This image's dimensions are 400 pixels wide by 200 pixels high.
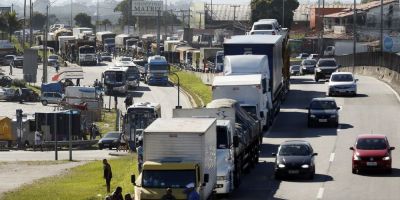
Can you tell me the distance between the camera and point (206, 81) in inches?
4161

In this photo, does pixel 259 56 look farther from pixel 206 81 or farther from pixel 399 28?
pixel 399 28

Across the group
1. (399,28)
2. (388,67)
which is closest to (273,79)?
(388,67)

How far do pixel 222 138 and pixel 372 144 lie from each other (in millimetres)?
7239

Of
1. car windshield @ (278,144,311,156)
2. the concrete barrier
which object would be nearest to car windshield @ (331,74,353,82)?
the concrete barrier

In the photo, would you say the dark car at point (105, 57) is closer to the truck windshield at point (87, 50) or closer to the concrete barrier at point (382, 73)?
the truck windshield at point (87, 50)

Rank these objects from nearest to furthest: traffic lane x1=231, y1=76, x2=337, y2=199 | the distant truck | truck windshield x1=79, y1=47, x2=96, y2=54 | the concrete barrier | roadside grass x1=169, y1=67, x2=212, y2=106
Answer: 1. traffic lane x1=231, y1=76, x2=337, y2=199
2. the concrete barrier
3. roadside grass x1=169, y1=67, x2=212, y2=106
4. truck windshield x1=79, y1=47, x2=96, y2=54
5. the distant truck

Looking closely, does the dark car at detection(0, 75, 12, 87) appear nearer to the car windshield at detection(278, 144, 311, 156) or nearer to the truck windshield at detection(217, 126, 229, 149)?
the car windshield at detection(278, 144, 311, 156)

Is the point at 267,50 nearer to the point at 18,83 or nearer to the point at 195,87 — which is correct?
the point at 195,87

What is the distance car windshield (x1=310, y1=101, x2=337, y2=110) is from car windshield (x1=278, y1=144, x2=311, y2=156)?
16.5 m

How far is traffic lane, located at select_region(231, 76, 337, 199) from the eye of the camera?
36.9 m

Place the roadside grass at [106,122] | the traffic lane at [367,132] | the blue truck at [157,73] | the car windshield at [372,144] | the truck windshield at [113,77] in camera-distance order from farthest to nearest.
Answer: the blue truck at [157,73] < the truck windshield at [113,77] < the roadside grass at [106,122] < the car windshield at [372,144] < the traffic lane at [367,132]

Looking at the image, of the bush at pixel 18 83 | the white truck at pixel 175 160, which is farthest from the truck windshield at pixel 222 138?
the bush at pixel 18 83

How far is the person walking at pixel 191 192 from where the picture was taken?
1108 inches

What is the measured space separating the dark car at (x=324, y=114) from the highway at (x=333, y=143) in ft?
1.53
